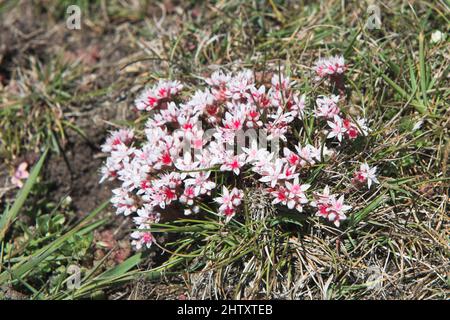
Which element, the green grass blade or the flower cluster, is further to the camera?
the green grass blade

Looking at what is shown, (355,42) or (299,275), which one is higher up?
(355,42)

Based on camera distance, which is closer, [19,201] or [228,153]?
[228,153]

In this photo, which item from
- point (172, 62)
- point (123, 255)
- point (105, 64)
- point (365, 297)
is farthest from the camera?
point (105, 64)

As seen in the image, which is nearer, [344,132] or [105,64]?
[344,132]

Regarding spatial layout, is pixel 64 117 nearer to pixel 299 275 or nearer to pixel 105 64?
pixel 105 64

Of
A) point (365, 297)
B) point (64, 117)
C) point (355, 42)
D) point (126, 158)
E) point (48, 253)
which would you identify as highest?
point (355, 42)

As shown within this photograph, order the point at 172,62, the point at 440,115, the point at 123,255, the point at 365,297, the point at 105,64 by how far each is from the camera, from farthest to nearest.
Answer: the point at 105,64
the point at 172,62
the point at 123,255
the point at 440,115
the point at 365,297

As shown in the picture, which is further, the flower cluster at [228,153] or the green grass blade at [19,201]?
the green grass blade at [19,201]

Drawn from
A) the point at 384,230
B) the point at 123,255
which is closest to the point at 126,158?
the point at 123,255
